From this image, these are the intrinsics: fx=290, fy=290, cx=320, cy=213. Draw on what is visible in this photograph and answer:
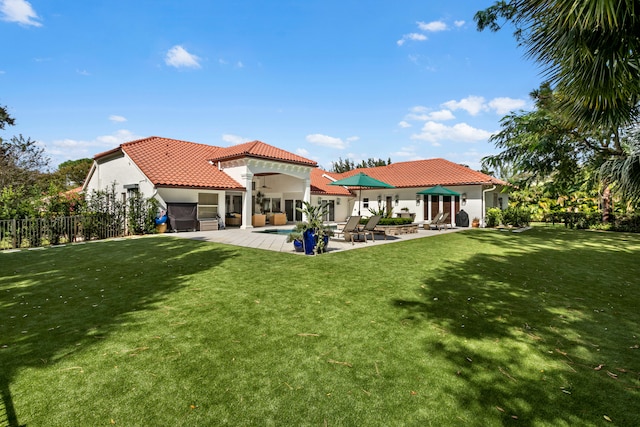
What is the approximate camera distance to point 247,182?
63.9ft

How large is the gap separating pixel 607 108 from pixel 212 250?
405 inches

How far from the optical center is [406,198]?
25.8m

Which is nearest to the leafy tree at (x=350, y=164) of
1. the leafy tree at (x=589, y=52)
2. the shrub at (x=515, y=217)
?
the shrub at (x=515, y=217)

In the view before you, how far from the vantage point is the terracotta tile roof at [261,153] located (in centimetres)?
1948

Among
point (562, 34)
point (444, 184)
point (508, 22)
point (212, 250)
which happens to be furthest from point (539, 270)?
point (444, 184)

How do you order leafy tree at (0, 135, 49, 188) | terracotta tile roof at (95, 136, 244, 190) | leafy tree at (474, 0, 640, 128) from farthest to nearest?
1. leafy tree at (0, 135, 49, 188)
2. terracotta tile roof at (95, 136, 244, 190)
3. leafy tree at (474, 0, 640, 128)

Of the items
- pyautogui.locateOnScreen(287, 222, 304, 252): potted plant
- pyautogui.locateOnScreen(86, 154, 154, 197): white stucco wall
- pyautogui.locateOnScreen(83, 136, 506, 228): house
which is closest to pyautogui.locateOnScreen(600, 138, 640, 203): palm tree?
pyautogui.locateOnScreen(287, 222, 304, 252): potted plant

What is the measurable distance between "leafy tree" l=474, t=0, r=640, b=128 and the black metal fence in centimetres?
1623

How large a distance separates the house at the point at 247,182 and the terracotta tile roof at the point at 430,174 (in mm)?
74

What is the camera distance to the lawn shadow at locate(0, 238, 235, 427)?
3.42 meters

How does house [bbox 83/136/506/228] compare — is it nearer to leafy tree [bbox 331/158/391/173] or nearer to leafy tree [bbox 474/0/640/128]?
Answer: leafy tree [bbox 474/0/640/128]

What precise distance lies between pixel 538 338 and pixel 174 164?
20.3 meters

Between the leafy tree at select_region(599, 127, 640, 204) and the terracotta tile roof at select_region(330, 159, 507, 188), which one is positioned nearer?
the leafy tree at select_region(599, 127, 640, 204)

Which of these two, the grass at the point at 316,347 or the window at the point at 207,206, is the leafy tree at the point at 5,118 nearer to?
the window at the point at 207,206
